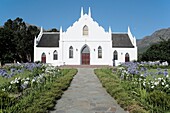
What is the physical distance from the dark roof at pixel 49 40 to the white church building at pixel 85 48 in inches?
7.6

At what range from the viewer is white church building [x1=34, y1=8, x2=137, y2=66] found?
42000 mm

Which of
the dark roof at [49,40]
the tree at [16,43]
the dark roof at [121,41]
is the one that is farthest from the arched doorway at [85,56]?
the tree at [16,43]

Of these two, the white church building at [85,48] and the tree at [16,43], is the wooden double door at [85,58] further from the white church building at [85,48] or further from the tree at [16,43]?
the tree at [16,43]

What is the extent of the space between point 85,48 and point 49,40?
7.79 metres

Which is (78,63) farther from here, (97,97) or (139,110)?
(139,110)

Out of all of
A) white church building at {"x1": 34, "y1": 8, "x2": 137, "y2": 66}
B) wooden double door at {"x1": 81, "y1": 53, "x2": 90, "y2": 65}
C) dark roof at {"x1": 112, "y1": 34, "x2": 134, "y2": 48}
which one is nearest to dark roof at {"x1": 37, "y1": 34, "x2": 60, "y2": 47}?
white church building at {"x1": 34, "y1": 8, "x2": 137, "y2": 66}

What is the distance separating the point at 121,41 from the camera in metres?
44.6

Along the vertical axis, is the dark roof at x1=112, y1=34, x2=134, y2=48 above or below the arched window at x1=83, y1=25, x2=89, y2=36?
below

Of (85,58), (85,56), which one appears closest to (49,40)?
(85,56)

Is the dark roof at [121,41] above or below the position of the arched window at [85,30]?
below

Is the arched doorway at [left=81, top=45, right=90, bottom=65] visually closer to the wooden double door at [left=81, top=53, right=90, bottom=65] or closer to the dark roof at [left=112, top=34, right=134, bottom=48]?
the wooden double door at [left=81, top=53, right=90, bottom=65]

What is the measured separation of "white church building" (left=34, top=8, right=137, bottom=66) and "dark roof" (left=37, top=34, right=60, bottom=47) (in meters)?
0.19

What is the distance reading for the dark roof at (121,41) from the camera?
43.3 meters

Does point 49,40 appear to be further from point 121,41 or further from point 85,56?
point 121,41
